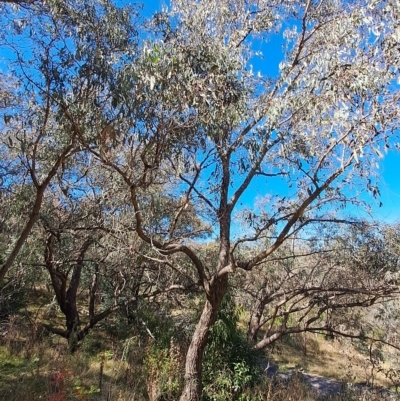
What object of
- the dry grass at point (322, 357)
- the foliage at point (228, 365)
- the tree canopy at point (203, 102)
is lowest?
the foliage at point (228, 365)

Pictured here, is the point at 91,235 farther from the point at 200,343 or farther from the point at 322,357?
the point at 322,357

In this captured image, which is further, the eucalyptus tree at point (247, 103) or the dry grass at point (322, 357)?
the dry grass at point (322, 357)

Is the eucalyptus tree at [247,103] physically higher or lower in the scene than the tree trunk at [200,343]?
higher

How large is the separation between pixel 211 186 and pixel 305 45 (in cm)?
256

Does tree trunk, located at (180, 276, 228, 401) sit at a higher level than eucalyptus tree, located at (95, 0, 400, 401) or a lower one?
lower

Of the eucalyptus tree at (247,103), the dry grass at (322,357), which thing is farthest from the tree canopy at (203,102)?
the dry grass at (322,357)

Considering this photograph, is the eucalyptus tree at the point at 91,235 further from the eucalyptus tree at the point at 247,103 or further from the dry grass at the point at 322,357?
the dry grass at the point at 322,357

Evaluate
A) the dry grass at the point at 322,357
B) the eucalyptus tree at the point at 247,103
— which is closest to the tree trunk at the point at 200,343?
the eucalyptus tree at the point at 247,103

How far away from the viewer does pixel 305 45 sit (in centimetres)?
535

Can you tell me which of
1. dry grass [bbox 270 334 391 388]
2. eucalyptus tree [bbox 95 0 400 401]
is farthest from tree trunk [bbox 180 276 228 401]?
dry grass [bbox 270 334 391 388]

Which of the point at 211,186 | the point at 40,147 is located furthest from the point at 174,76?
the point at 40,147

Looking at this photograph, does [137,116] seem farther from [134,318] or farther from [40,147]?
[134,318]

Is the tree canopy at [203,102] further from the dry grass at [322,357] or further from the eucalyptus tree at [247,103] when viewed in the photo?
the dry grass at [322,357]

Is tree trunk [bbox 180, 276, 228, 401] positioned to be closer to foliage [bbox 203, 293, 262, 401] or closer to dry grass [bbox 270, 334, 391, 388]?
foliage [bbox 203, 293, 262, 401]
